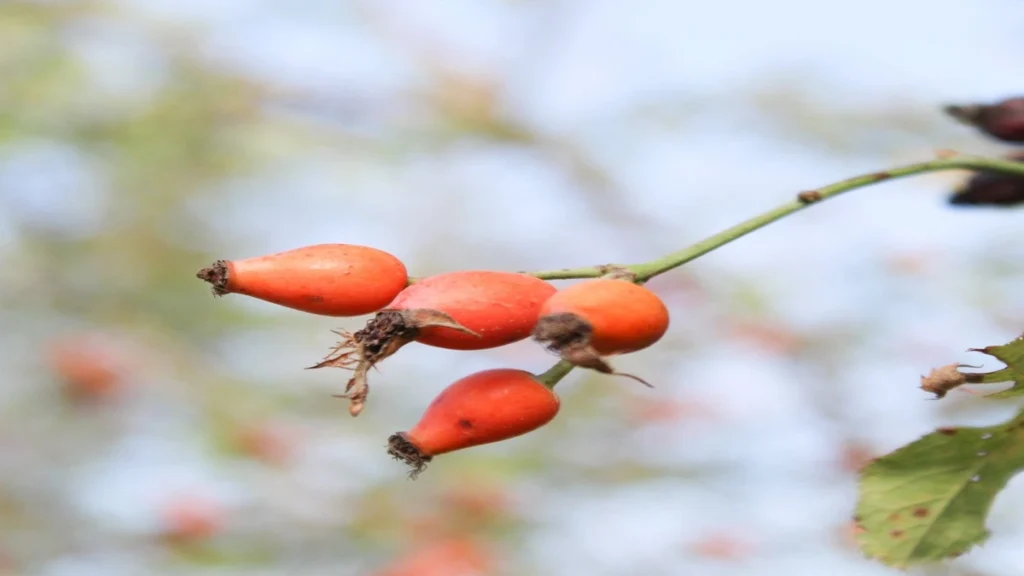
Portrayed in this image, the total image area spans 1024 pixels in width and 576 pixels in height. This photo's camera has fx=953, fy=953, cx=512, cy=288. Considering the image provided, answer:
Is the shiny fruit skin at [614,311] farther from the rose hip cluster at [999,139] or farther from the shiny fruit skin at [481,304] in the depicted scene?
the rose hip cluster at [999,139]

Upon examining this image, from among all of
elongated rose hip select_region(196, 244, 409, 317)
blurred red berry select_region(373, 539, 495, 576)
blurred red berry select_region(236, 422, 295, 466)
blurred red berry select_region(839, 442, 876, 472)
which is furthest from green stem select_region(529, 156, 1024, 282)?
blurred red berry select_region(236, 422, 295, 466)

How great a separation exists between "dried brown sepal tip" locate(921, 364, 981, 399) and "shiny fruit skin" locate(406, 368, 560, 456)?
18.6 inches

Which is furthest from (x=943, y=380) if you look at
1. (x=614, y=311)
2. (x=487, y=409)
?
(x=487, y=409)

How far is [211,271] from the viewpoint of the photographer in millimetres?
1368

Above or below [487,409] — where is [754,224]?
above

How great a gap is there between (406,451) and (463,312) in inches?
10.6

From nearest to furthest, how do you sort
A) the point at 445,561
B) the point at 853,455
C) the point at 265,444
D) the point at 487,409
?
the point at 487,409, the point at 853,455, the point at 445,561, the point at 265,444

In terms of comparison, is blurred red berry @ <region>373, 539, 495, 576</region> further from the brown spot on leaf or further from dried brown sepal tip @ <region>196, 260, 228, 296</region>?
the brown spot on leaf

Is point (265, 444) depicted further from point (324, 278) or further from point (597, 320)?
point (597, 320)

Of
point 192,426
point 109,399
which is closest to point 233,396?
point 192,426

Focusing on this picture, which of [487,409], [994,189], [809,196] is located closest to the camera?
[487,409]

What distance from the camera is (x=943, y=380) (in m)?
1.18

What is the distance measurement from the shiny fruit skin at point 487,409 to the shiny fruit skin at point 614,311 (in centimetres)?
14

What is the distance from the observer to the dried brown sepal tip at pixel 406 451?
1.34 metres
